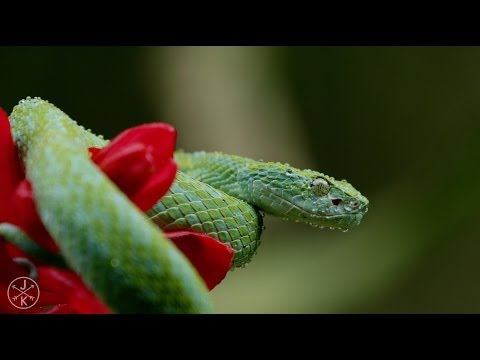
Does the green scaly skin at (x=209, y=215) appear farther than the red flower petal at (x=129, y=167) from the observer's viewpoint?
Yes

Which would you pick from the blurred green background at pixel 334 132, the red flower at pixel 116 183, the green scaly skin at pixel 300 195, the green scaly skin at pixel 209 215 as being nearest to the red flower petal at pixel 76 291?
the red flower at pixel 116 183

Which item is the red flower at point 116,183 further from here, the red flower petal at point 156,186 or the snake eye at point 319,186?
the snake eye at point 319,186

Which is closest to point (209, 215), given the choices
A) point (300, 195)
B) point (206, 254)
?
point (206, 254)

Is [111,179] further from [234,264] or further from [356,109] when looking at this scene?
[356,109]

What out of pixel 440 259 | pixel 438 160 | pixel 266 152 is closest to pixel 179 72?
pixel 266 152

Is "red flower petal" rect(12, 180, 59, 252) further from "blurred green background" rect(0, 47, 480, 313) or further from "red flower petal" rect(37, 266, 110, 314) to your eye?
"blurred green background" rect(0, 47, 480, 313)
